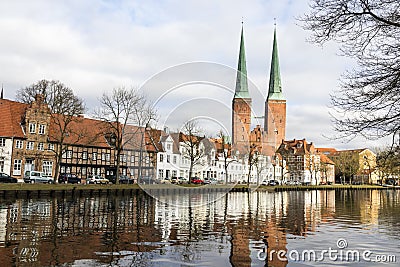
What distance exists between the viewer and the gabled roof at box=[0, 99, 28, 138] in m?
61.5

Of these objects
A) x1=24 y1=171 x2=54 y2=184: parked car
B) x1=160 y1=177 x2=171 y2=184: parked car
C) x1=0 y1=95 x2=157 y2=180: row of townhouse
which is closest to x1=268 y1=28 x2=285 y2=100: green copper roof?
x1=0 y1=95 x2=157 y2=180: row of townhouse

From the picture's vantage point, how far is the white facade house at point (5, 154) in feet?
195

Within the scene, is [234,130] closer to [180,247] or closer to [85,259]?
[180,247]

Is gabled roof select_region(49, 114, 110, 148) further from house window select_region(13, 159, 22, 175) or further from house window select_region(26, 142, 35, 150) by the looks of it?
house window select_region(13, 159, 22, 175)

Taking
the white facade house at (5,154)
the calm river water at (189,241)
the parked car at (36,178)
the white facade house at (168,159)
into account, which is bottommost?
the calm river water at (189,241)

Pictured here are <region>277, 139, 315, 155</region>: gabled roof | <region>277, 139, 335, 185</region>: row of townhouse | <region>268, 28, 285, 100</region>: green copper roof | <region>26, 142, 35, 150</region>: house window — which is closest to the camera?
<region>26, 142, 35, 150</region>: house window

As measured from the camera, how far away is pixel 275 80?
13838 cm

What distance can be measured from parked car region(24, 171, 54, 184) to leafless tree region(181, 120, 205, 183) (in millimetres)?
37843

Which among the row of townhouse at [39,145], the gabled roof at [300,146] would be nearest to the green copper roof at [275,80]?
the gabled roof at [300,146]

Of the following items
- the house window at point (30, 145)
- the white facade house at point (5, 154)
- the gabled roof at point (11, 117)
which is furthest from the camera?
the house window at point (30, 145)

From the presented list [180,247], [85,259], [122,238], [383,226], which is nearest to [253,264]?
[180,247]

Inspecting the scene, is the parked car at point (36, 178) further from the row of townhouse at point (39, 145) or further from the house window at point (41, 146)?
the house window at point (41, 146)

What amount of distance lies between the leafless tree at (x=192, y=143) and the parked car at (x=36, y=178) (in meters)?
37.8

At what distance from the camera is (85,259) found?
12.5 m
